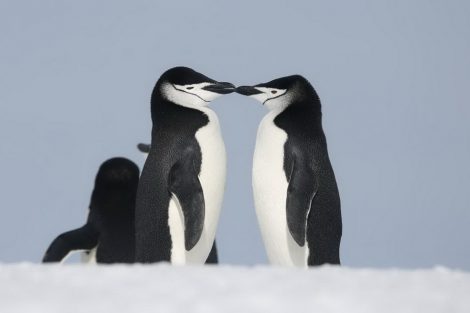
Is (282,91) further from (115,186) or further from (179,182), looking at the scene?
(115,186)

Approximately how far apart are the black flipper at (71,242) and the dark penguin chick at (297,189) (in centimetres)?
193

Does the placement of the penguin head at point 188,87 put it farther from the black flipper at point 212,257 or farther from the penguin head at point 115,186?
the penguin head at point 115,186

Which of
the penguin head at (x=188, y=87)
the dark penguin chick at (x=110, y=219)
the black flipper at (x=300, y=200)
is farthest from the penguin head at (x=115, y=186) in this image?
the black flipper at (x=300, y=200)

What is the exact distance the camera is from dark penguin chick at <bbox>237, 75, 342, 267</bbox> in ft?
23.3

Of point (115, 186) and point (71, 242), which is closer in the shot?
point (71, 242)

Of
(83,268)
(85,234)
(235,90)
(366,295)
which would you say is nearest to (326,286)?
(366,295)

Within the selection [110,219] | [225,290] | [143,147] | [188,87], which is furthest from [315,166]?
[225,290]

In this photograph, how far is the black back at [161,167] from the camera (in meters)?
7.06

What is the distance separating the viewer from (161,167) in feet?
23.4

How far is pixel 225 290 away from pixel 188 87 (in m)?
4.90

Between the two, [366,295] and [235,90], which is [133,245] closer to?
[235,90]

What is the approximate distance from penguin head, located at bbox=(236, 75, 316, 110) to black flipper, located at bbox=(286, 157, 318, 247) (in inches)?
27.6

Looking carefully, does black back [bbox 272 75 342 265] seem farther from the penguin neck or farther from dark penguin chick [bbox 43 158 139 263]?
dark penguin chick [bbox 43 158 139 263]

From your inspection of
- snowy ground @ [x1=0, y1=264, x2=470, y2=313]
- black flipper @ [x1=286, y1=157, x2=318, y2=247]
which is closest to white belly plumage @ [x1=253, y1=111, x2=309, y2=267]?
black flipper @ [x1=286, y1=157, x2=318, y2=247]
